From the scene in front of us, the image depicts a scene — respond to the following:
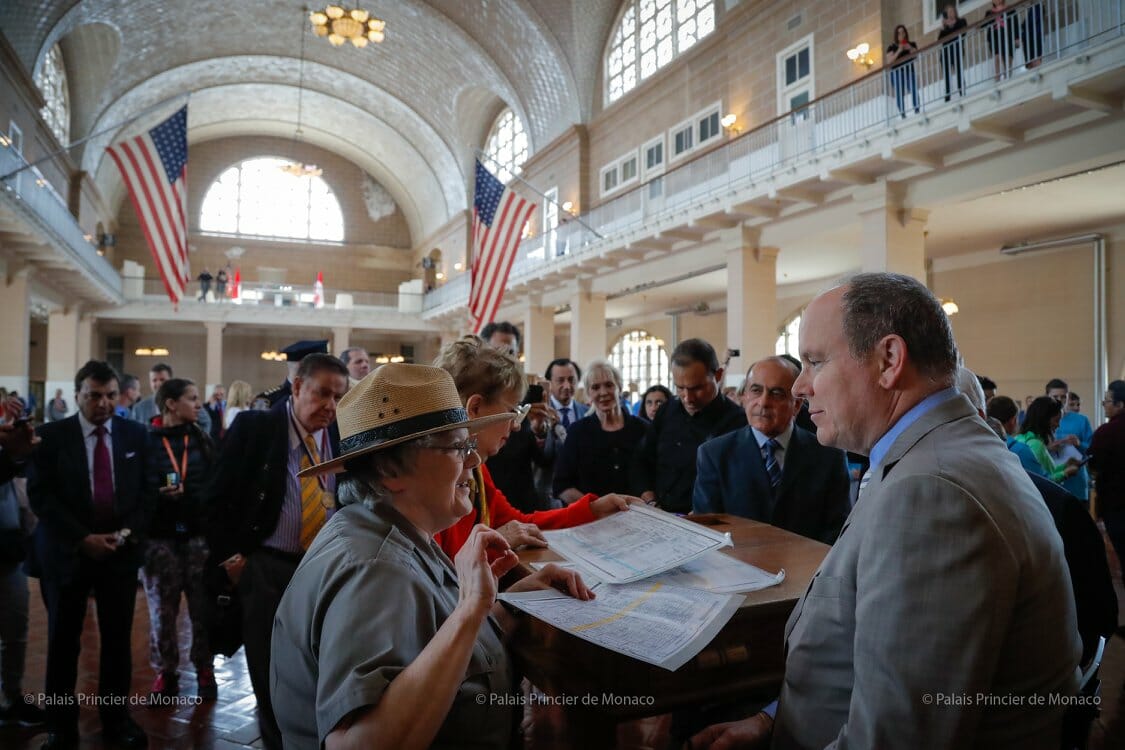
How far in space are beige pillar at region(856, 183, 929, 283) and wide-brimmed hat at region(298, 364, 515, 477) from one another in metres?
9.75

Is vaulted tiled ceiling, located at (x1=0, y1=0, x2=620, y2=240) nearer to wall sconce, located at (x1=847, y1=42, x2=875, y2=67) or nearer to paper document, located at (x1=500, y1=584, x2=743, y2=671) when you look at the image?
wall sconce, located at (x1=847, y1=42, x2=875, y2=67)

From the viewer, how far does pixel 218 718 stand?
351 cm

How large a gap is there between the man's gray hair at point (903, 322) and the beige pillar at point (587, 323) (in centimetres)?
1624

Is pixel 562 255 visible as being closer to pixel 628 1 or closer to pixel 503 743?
pixel 628 1

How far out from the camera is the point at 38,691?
374 cm

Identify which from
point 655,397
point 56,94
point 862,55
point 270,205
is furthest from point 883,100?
point 270,205

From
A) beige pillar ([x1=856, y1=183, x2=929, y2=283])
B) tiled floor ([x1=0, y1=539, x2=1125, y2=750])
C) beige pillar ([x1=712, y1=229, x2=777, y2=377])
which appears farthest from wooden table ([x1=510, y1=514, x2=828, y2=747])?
beige pillar ([x1=712, y1=229, x2=777, y2=377])

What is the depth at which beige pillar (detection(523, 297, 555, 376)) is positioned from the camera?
20078 millimetres

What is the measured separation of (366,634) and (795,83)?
13846 mm

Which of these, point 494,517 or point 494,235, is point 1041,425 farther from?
point 494,235

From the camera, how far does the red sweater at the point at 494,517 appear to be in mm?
2127

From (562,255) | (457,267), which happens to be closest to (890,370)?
(562,255)

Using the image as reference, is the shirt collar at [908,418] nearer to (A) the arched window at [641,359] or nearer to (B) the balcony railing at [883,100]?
(B) the balcony railing at [883,100]

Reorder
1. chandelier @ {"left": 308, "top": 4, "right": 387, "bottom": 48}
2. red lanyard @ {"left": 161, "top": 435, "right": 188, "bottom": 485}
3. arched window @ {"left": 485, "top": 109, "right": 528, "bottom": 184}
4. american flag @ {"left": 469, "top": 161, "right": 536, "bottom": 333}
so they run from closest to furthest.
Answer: red lanyard @ {"left": 161, "top": 435, "right": 188, "bottom": 485}, american flag @ {"left": 469, "top": 161, "right": 536, "bottom": 333}, chandelier @ {"left": 308, "top": 4, "right": 387, "bottom": 48}, arched window @ {"left": 485, "top": 109, "right": 528, "bottom": 184}
